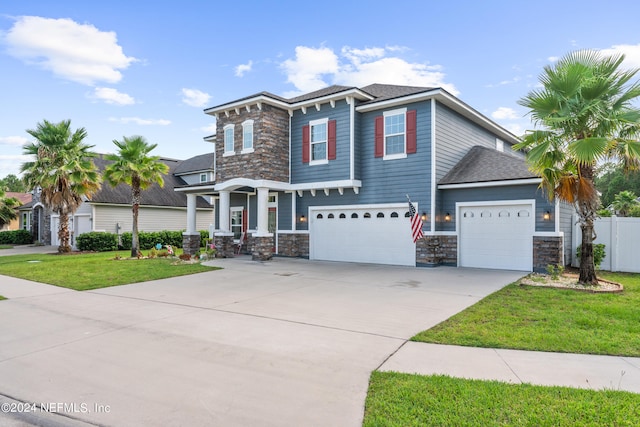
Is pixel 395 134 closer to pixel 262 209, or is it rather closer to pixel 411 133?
pixel 411 133

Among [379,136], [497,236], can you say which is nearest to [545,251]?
[497,236]

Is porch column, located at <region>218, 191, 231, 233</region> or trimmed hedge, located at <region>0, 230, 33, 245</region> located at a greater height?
porch column, located at <region>218, 191, 231, 233</region>

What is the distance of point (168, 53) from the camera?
56.7ft

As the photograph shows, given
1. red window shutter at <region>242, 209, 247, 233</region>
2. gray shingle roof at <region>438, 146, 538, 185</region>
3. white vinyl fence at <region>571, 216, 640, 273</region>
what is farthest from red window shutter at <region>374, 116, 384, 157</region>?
red window shutter at <region>242, 209, 247, 233</region>

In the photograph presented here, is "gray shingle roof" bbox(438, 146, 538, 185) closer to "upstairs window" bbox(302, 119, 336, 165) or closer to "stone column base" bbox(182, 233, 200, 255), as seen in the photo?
"upstairs window" bbox(302, 119, 336, 165)

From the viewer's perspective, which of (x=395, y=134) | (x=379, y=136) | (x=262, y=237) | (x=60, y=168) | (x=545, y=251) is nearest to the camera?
(x=545, y=251)

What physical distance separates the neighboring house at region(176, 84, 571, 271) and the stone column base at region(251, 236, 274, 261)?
0.04m

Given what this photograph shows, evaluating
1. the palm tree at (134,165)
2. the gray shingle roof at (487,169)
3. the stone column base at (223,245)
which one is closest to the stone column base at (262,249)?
the stone column base at (223,245)

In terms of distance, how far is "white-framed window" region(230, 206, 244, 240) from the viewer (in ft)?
66.4

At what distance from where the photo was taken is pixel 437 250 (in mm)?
13914

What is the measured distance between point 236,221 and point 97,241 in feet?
28.7

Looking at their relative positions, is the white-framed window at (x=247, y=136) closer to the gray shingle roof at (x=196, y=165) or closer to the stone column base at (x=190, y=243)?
the stone column base at (x=190, y=243)

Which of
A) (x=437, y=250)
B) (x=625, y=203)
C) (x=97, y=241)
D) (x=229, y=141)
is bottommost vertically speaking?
(x=97, y=241)

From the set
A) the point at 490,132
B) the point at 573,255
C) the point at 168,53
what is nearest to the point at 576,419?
the point at 573,255
